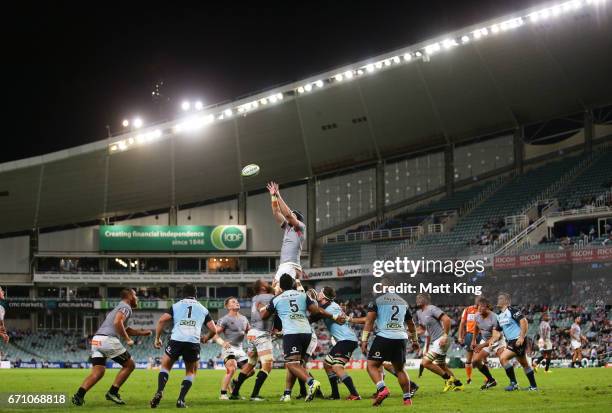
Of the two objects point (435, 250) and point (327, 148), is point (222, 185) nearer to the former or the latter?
point (327, 148)

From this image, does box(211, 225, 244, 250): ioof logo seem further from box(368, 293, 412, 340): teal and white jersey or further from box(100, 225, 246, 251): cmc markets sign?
box(368, 293, 412, 340): teal and white jersey

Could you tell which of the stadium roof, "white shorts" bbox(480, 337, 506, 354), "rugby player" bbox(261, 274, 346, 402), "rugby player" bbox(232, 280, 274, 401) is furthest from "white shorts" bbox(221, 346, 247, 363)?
the stadium roof

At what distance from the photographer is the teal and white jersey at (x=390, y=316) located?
15711 mm

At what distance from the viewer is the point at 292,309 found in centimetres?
1594

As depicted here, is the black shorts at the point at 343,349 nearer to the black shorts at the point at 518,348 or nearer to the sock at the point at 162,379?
the sock at the point at 162,379

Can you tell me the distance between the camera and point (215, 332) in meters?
16.9

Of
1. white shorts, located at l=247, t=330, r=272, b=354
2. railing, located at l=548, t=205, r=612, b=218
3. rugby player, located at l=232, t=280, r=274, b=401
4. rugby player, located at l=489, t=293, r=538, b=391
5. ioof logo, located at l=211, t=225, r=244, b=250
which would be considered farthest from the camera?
ioof logo, located at l=211, t=225, r=244, b=250

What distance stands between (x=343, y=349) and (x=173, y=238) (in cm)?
4972

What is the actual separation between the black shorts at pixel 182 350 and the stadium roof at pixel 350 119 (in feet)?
126

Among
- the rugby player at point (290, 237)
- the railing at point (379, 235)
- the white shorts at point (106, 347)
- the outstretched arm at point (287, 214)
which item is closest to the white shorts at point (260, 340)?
the rugby player at point (290, 237)

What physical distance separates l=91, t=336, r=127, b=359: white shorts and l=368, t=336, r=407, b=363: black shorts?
15.9ft

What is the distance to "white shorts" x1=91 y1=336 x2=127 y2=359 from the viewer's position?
643 inches

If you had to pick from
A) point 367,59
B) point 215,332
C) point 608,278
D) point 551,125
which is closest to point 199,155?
point 367,59

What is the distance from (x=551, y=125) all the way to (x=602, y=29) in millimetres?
11480
